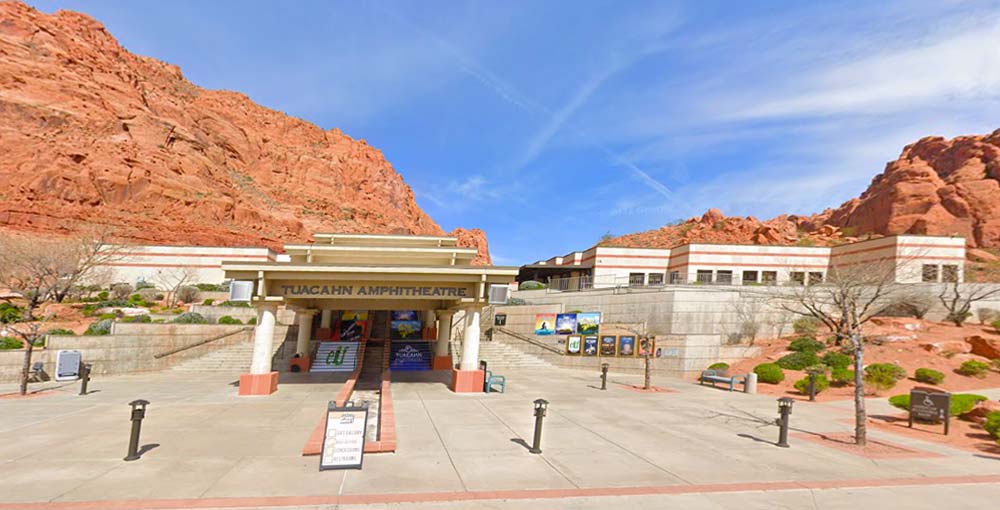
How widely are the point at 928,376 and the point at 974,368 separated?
2.78m

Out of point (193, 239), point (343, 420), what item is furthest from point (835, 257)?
point (193, 239)

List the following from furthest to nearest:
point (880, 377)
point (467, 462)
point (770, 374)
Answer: point (770, 374)
point (880, 377)
point (467, 462)

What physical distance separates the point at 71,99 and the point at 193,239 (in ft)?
123

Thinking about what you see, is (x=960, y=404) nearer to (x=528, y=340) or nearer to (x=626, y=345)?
(x=626, y=345)

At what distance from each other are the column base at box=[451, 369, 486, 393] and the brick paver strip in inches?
480

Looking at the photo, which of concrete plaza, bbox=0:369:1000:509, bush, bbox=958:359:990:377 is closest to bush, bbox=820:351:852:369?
bush, bbox=958:359:990:377

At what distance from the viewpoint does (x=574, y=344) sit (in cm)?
3269

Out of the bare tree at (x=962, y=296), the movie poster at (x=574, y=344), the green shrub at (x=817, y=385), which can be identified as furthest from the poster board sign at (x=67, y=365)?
the bare tree at (x=962, y=296)

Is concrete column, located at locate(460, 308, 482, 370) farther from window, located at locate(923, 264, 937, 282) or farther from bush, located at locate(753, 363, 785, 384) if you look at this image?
window, located at locate(923, 264, 937, 282)

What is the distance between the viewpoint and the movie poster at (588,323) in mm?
33875

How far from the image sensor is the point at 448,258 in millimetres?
27172

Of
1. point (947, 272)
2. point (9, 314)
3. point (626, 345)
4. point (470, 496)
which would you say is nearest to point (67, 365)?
point (9, 314)

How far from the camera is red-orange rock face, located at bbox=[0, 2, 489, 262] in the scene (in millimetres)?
68750

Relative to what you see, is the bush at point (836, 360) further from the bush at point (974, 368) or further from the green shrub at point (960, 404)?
the green shrub at point (960, 404)
